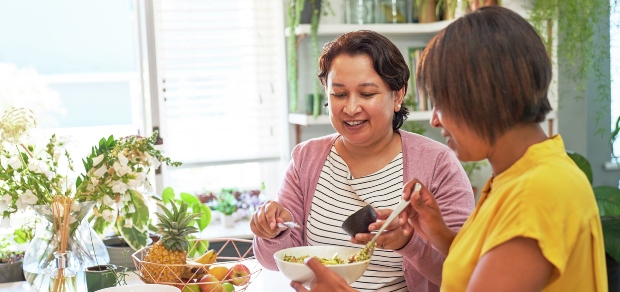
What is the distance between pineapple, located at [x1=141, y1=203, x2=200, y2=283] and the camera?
5.74 feet

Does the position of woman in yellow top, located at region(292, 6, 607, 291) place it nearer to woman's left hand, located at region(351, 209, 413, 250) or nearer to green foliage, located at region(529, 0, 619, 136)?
woman's left hand, located at region(351, 209, 413, 250)

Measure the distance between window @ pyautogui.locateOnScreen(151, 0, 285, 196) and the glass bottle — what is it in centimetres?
206

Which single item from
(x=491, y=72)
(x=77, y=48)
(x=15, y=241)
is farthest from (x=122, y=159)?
(x=77, y=48)

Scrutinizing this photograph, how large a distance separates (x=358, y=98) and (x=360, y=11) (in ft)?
6.57

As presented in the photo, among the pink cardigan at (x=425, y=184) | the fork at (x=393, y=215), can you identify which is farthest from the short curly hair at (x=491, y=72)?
the pink cardigan at (x=425, y=184)

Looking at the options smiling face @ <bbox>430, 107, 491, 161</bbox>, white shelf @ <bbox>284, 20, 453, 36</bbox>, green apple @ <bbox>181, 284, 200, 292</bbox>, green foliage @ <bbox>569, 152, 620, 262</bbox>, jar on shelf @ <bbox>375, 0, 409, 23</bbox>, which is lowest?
green foliage @ <bbox>569, 152, 620, 262</bbox>

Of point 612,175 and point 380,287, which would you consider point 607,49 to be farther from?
point 380,287

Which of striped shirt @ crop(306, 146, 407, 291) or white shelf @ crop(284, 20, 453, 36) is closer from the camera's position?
striped shirt @ crop(306, 146, 407, 291)

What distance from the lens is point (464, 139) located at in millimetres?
1125

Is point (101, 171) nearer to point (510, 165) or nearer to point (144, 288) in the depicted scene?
point (144, 288)

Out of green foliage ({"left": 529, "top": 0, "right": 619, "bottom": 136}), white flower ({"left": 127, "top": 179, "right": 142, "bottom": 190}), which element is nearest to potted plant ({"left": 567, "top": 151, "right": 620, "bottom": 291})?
green foliage ({"left": 529, "top": 0, "right": 619, "bottom": 136})

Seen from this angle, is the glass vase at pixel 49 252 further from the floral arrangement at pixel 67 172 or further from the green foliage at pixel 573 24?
the green foliage at pixel 573 24

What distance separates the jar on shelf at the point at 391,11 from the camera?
376 centimetres

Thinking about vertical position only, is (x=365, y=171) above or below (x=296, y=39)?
below
